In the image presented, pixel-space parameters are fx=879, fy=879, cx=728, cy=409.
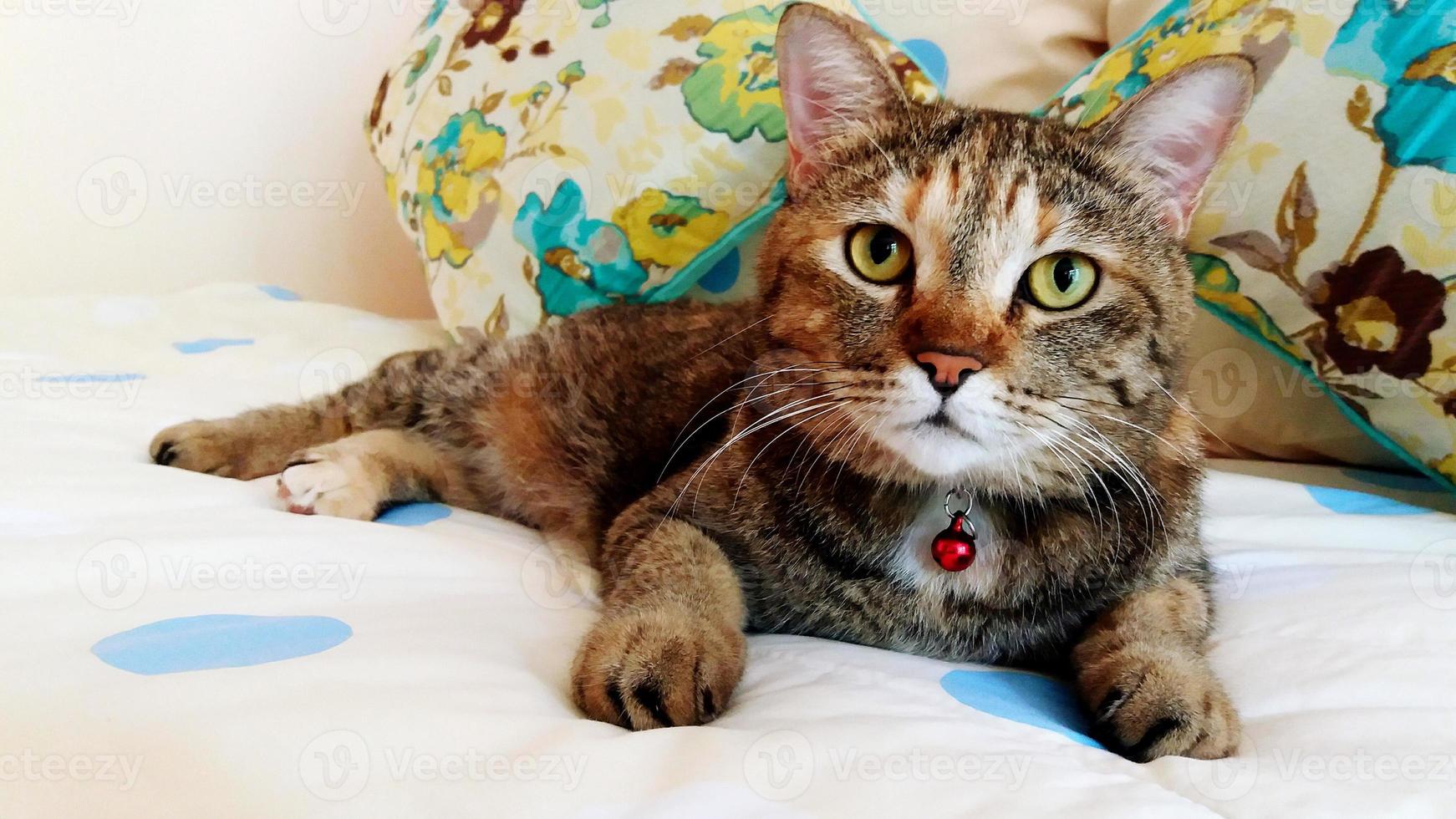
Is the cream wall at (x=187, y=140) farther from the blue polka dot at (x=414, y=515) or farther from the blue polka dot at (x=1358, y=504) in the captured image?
the blue polka dot at (x=1358, y=504)

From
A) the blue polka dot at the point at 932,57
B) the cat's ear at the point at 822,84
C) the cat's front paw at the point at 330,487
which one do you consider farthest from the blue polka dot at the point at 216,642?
the blue polka dot at the point at 932,57

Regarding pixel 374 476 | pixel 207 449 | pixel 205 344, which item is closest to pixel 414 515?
pixel 374 476

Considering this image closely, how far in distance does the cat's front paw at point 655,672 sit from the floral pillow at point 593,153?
2.78 feet

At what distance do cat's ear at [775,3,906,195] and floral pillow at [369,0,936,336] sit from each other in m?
0.36

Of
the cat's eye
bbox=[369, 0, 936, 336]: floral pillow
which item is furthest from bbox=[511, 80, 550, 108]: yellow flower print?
the cat's eye

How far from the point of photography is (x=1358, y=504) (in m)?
1.10

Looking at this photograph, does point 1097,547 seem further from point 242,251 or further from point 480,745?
point 242,251

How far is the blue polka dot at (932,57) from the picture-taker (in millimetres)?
1583

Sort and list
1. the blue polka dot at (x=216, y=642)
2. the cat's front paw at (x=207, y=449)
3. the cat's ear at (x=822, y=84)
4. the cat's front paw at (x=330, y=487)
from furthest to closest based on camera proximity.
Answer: the cat's front paw at (x=207, y=449)
the cat's front paw at (x=330, y=487)
the cat's ear at (x=822, y=84)
the blue polka dot at (x=216, y=642)

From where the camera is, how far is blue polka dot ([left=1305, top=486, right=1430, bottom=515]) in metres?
1.08

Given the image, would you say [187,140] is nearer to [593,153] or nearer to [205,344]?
[205,344]

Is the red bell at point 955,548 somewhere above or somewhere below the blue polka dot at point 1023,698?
above

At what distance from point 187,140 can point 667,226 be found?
1797mm

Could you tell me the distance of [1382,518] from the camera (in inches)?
40.6
